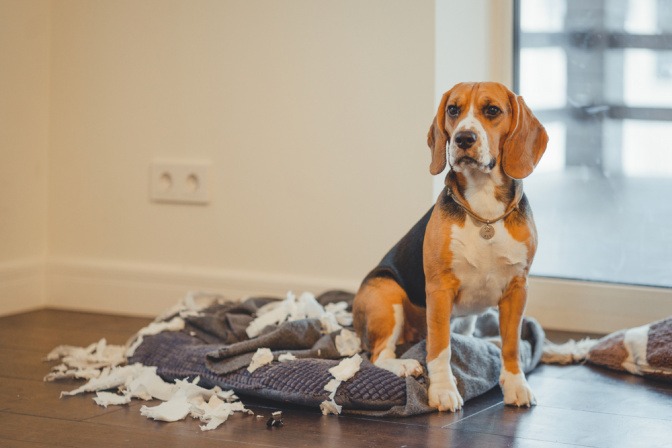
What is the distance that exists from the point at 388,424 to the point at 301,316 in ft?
2.39

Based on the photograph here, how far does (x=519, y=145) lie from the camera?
8.00 ft

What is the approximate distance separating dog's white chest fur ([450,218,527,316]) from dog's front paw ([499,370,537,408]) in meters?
0.23

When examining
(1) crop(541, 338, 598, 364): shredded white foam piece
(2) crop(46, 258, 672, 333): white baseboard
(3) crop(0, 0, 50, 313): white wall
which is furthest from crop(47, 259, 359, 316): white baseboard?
(1) crop(541, 338, 598, 364): shredded white foam piece

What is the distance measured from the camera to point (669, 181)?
11.2 ft

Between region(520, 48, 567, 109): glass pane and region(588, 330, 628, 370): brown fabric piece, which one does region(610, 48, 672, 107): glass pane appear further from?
region(588, 330, 628, 370): brown fabric piece

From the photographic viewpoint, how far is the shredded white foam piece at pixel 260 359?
260 centimetres

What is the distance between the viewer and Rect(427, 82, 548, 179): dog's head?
7.75 feet

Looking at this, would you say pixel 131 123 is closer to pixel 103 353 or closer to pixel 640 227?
pixel 103 353

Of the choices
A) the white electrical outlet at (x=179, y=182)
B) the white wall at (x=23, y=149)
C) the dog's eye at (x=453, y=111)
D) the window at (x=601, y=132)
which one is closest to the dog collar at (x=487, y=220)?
the dog's eye at (x=453, y=111)

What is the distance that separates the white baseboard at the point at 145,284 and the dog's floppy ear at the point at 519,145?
1190 millimetres

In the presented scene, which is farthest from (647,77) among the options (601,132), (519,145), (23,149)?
(23,149)

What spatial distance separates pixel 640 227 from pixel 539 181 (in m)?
0.39

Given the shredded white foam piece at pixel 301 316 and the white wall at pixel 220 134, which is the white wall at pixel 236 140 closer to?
the white wall at pixel 220 134

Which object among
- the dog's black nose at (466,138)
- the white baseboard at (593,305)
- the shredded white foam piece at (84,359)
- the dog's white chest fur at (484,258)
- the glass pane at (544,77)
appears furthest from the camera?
the glass pane at (544,77)
